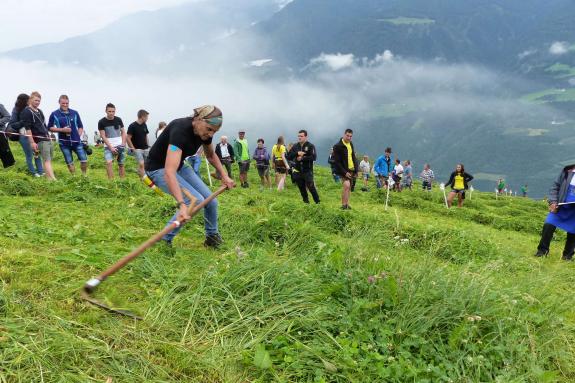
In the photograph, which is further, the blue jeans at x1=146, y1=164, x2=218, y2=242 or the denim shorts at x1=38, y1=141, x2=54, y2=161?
the denim shorts at x1=38, y1=141, x2=54, y2=161

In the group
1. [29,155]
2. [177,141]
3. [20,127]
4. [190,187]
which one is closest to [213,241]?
[190,187]

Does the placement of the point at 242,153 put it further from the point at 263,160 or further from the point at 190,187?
the point at 190,187

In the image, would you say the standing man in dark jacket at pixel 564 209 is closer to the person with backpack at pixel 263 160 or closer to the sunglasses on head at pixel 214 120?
the sunglasses on head at pixel 214 120

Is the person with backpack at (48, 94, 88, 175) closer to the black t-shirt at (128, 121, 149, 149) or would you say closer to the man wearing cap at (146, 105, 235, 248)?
the black t-shirt at (128, 121, 149, 149)

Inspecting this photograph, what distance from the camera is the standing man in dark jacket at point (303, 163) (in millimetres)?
12945

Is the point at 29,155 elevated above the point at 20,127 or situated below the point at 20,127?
below

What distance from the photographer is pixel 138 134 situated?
39.8ft

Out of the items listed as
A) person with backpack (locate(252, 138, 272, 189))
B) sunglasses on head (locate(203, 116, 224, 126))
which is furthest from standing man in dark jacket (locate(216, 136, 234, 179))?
sunglasses on head (locate(203, 116, 224, 126))

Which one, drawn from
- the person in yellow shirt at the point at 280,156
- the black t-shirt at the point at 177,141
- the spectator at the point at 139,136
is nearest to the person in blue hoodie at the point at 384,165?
the person in yellow shirt at the point at 280,156

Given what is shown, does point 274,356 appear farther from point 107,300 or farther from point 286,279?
point 107,300

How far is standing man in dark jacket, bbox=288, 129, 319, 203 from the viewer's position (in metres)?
12.9

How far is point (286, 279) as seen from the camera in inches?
179

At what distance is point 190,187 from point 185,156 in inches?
21.1

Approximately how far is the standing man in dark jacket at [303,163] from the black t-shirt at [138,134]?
438cm
